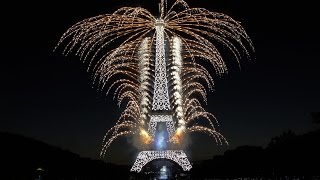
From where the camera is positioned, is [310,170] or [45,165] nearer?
[310,170]

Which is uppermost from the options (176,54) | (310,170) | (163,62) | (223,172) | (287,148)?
(163,62)

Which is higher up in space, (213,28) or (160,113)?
(160,113)

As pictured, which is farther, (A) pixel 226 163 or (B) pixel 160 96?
(A) pixel 226 163

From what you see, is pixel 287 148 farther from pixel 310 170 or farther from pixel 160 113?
pixel 160 113

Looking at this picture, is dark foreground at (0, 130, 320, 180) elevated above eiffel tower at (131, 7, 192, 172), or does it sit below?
below

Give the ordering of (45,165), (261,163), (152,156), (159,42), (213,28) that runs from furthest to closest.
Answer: (152,156)
(159,42)
(261,163)
(45,165)
(213,28)

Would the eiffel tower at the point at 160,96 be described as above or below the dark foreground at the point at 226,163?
above

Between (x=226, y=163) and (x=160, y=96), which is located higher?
(x=160, y=96)

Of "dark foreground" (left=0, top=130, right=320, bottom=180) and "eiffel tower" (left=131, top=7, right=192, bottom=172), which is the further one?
"eiffel tower" (left=131, top=7, right=192, bottom=172)

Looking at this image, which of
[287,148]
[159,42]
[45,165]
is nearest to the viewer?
[287,148]

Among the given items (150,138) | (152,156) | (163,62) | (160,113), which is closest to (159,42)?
(163,62)

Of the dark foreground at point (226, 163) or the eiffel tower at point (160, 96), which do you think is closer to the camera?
the dark foreground at point (226, 163)
